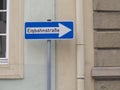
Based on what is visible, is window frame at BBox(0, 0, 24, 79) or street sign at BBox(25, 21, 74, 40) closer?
street sign at BBox(25, 21, 74, 40)

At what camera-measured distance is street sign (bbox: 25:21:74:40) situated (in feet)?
24.2

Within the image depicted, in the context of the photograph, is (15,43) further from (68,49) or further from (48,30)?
(68,49)

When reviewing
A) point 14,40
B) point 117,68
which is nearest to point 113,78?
point 117,68

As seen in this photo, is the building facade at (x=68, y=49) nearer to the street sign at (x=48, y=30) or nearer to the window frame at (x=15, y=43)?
the window frame at (x=15, y=43)

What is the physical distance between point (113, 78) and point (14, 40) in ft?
6.05

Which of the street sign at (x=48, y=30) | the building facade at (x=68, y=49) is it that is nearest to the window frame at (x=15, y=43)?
the building facade at (x=68, y=49)

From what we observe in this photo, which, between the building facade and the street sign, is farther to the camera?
the building facade

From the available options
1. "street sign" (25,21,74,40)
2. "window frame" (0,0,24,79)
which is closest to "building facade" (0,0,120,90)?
"window frame" (0,0,24,79)

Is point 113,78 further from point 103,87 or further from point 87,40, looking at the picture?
point 87,40

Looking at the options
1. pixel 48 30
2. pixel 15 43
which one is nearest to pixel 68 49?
pixel 48 30

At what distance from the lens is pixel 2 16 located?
26.0ft

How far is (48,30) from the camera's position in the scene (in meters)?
7.36

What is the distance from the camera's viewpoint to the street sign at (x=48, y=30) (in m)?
7.37

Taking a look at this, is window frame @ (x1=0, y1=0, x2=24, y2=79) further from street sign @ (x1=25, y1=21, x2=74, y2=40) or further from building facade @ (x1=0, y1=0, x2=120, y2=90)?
street sign @ (x1=25, y1=21, x2=74, y2=40)
